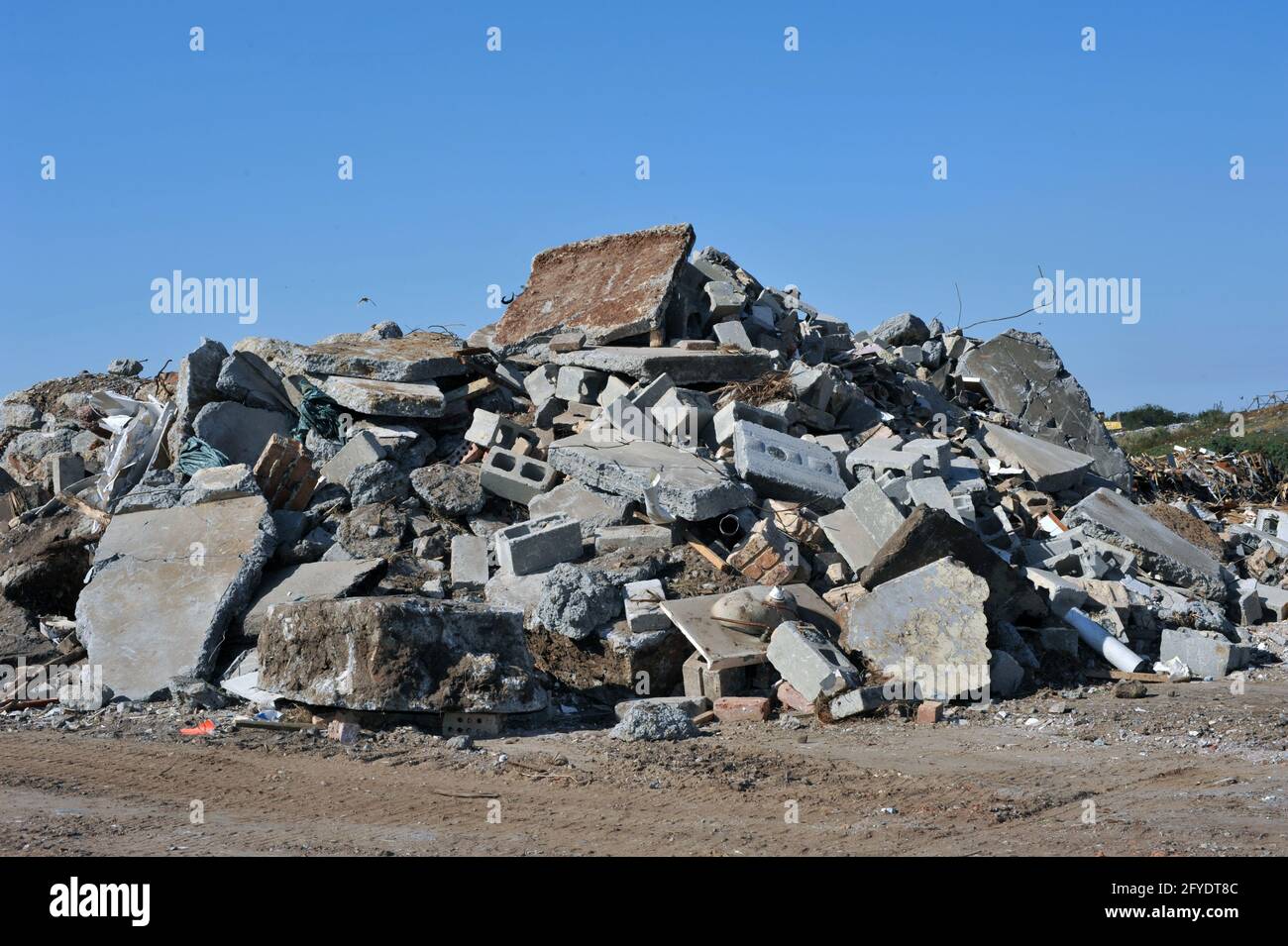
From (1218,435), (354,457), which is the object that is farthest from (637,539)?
A: (1218,435)

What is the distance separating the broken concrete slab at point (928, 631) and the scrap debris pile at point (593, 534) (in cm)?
2

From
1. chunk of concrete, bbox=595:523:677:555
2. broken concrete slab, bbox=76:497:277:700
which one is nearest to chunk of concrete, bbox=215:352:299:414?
broken concrete slab, bbox=76:497:277:700

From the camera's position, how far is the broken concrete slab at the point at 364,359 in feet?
34.9

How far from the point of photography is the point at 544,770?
570 cm

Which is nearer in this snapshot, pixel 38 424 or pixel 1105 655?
pixel 1105 655

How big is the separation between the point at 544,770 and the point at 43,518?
5.73 metres

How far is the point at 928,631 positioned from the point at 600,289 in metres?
6.18

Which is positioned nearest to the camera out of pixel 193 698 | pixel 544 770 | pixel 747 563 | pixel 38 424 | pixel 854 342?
pixel 544 770

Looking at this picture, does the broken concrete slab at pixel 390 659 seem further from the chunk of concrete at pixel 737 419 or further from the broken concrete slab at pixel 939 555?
the chunk of concrete at pixel 737 419

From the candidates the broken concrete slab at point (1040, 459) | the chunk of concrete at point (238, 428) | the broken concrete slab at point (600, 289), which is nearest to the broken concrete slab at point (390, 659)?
the chunk of concrete at point (238, 428)

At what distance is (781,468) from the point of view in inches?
364

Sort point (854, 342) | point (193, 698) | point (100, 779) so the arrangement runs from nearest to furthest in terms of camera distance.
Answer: point (100, 779) < point (193, 698) < point (854, 342)
